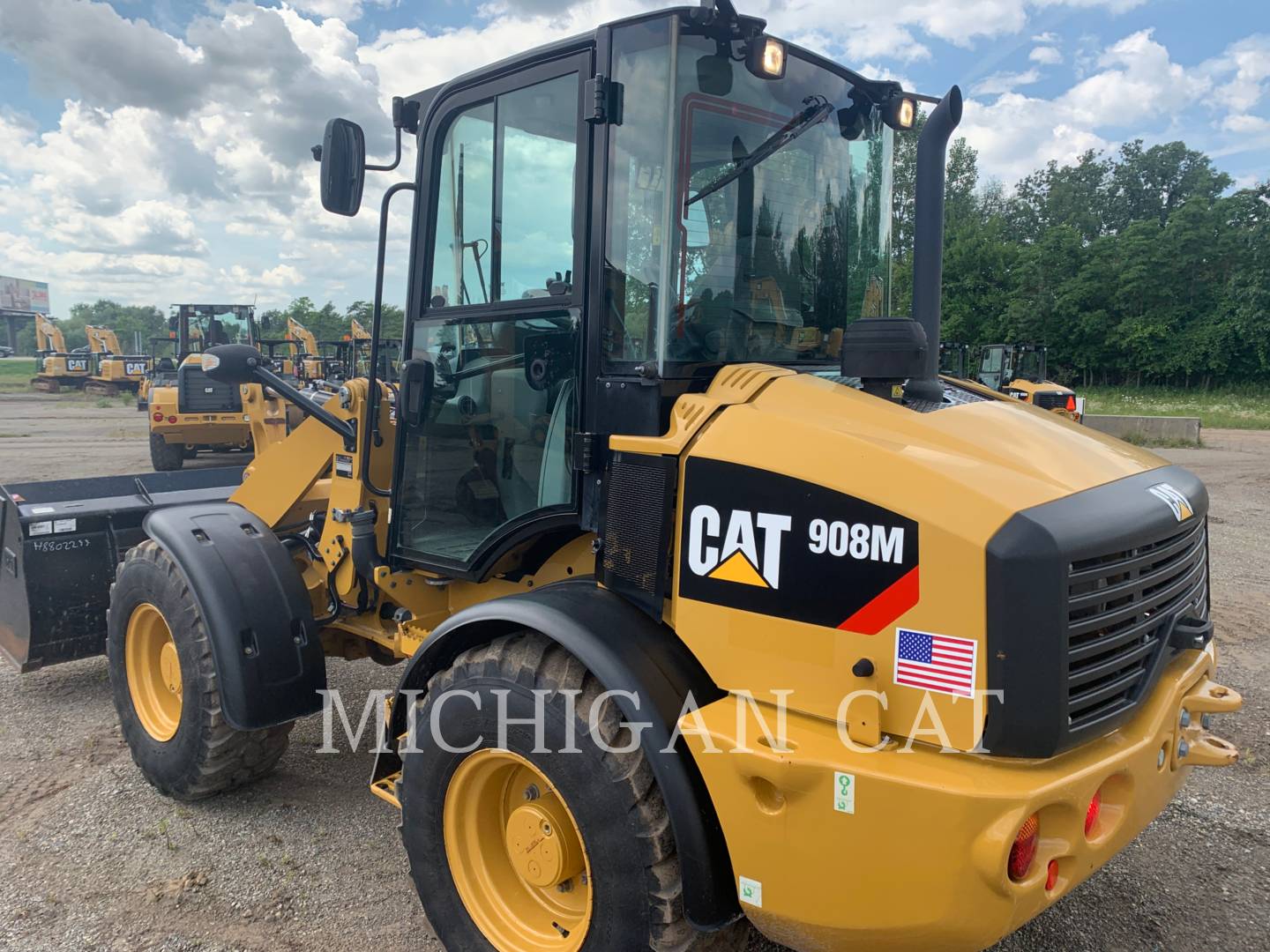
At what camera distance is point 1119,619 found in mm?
2068

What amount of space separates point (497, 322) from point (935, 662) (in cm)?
177

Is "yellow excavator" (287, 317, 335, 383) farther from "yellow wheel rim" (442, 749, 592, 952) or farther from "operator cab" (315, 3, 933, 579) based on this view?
"yellow wheel rim" (442, 749, 592, 952)

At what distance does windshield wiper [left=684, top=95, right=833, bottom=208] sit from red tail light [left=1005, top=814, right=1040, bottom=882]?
1707 mm

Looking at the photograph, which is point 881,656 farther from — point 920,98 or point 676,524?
point 920,98

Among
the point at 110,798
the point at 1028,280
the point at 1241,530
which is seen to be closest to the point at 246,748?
the point at 110,798

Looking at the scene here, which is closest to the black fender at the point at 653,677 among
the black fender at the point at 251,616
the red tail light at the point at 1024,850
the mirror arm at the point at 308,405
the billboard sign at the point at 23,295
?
the red tail light at the point at 1024,850

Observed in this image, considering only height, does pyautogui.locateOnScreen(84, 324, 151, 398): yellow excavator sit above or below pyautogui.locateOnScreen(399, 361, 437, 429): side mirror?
above

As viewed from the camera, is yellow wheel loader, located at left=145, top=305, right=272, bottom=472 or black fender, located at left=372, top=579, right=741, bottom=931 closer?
black fender, located at left=372, top=579, right=741, bottom=931

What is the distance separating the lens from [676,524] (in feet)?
7.52

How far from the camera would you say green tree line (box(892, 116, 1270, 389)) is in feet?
130

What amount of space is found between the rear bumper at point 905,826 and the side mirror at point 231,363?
250 cm

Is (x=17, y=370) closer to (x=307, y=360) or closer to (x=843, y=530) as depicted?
(x=307, y=360)

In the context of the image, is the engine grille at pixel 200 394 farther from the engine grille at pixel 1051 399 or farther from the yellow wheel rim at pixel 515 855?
the engine grille at pixel 1051 399

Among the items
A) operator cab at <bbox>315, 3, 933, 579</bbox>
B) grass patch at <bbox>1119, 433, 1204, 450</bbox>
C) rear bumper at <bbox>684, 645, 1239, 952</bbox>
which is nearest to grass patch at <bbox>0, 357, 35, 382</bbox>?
grass patch at <bbox>1119, 433, 1204, 450</bbox>
